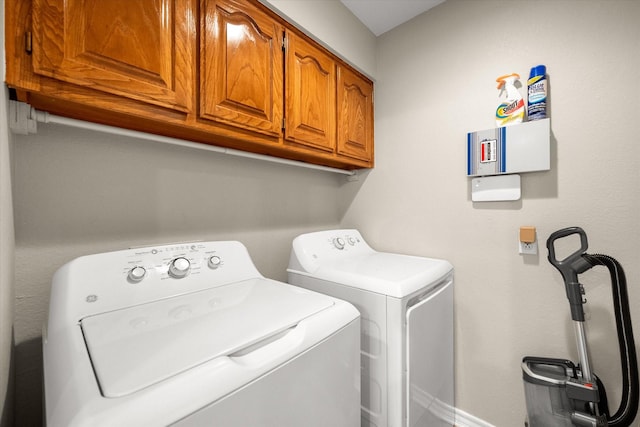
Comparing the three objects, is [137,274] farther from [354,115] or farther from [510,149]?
[510,149]

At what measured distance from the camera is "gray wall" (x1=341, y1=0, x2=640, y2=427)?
1175 mm

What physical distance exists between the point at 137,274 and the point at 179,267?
135 millimetres

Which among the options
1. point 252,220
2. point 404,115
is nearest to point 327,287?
point 252,220

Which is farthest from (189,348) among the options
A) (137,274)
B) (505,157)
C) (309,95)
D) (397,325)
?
(505,157)

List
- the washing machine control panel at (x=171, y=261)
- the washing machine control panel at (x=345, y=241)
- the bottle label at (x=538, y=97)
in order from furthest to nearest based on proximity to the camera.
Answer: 1. the washing machine control panel at (x=345, y=241)
2. the bottle label at (x=538, y=97)
3. the washing machine control panel at (x=171, y=261)

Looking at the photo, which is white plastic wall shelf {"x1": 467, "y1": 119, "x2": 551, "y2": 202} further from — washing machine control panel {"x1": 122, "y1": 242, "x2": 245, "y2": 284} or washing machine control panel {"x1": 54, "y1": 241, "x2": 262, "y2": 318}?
washing machine control panel {"x1": 122, "y1": 242, "x2": 245, "y2": 284}

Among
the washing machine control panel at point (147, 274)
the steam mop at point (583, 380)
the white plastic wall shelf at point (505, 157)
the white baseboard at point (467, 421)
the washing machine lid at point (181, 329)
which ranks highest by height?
the white plastic wall shelf at point (505, 157)

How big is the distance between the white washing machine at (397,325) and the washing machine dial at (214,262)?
0.47 meters

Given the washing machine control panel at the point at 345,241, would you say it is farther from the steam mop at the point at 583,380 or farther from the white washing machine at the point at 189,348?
the steam mop at the point at 583,380

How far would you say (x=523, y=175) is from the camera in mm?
1389

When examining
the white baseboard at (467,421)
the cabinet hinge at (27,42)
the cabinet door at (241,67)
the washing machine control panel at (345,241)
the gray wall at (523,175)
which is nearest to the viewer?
the cabinet hinge at (27,42)

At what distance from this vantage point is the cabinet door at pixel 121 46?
2.35 ft

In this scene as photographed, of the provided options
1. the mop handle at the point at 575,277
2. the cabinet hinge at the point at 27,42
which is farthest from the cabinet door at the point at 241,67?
the mop handle at the point at 575,277

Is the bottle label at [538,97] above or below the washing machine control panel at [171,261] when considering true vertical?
above
